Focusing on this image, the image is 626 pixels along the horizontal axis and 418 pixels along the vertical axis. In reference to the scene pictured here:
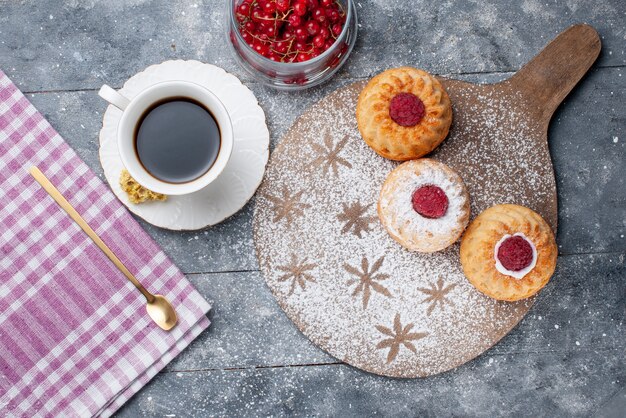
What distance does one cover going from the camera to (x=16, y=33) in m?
1.39

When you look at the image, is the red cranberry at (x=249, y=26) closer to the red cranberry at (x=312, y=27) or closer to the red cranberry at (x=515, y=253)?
the red cranberry at (x=312, y=27)

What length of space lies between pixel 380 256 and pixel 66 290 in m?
0.69

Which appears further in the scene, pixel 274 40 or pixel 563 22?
pixel 563 22

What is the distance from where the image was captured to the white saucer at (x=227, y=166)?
1315mm

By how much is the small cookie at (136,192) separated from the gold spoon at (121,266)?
11cm

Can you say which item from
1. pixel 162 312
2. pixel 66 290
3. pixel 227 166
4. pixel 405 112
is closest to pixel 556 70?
pixel 405 112

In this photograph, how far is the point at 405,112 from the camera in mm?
1238

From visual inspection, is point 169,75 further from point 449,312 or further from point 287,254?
point 449,312

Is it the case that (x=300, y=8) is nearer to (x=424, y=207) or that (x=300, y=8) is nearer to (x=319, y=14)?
(x=319, y=14)

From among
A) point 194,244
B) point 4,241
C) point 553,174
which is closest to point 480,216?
point 553,174

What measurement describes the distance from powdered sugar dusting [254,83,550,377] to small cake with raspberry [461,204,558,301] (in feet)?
0.27

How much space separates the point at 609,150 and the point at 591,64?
201 mm

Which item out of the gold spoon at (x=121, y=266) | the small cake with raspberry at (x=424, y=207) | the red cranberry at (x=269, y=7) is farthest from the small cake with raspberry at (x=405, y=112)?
the gold spoon at (x=121, y=266)

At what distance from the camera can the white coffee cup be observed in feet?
3.77
